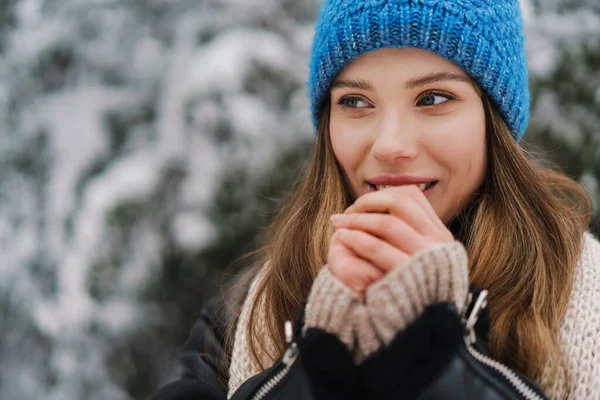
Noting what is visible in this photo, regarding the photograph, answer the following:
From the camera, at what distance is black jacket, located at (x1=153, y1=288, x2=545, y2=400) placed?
0.76m

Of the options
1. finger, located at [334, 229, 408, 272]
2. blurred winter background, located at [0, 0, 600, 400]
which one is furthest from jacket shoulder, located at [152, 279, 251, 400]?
finger, located at [334, 229, 408, 272]

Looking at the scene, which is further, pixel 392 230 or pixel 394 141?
pixel 394 141

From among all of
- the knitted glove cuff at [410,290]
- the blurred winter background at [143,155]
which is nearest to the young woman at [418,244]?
the knitted glove cuff at [410,290]

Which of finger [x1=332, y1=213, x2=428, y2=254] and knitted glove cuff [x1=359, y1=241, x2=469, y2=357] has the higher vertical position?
finger [x1=332, y1=213, x2=428, y2=254]

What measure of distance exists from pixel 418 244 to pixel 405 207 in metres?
0.06

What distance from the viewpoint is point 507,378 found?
2.70 feet

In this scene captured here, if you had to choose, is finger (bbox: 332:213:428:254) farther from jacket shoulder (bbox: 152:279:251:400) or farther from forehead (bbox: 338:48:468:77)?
jacket shoulder (bbox: 152:279:251:400)

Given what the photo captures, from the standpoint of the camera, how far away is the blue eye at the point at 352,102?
1.12 m

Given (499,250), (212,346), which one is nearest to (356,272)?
(499,250)

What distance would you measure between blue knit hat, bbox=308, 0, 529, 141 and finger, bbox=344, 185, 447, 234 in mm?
322

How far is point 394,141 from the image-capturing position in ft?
3.34

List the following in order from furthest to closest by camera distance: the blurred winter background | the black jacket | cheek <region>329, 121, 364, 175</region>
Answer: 1. the blurred winter background
2. cheek <region>329, 121, 364, 175</region>
3. the black jacket

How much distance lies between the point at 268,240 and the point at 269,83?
551mm

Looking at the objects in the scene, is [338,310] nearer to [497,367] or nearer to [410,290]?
[410,290]
